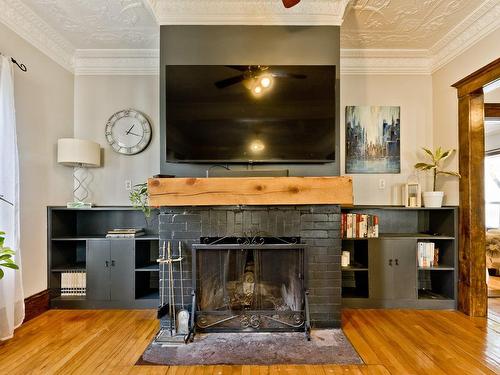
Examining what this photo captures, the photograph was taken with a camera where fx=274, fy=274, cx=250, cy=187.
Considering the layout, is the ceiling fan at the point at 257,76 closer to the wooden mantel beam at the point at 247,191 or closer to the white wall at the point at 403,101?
the wooden mantel beam at the point at 247,191

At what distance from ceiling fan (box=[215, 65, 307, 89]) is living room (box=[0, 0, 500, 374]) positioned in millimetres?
12

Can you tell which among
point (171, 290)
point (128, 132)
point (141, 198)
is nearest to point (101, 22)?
point (128, 132)

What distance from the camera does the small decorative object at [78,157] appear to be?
269 centimetres

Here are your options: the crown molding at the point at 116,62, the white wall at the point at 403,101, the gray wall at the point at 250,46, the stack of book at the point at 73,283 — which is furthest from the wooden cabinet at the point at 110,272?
the white wall at the point at 403,101

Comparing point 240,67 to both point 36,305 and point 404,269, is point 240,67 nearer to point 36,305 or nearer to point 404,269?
point 404,269

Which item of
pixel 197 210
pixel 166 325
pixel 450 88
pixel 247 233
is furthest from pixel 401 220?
pixel 166 325

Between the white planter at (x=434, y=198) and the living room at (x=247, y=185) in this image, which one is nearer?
the living room at (x=247, y=185)

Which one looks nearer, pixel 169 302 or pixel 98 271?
pixel 169 302

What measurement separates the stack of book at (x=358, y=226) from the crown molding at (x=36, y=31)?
3.30m

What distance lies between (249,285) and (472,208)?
217 centimetres

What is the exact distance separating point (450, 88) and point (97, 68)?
3.78 meters

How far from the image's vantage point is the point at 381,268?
8.63 ft

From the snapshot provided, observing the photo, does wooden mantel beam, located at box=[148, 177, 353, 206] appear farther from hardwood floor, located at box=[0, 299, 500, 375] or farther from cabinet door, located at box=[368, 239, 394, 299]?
hardwood floor, located at box=[0, 299, 500, 375]

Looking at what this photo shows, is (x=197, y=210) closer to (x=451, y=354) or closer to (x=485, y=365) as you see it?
(x=451, y=354)
